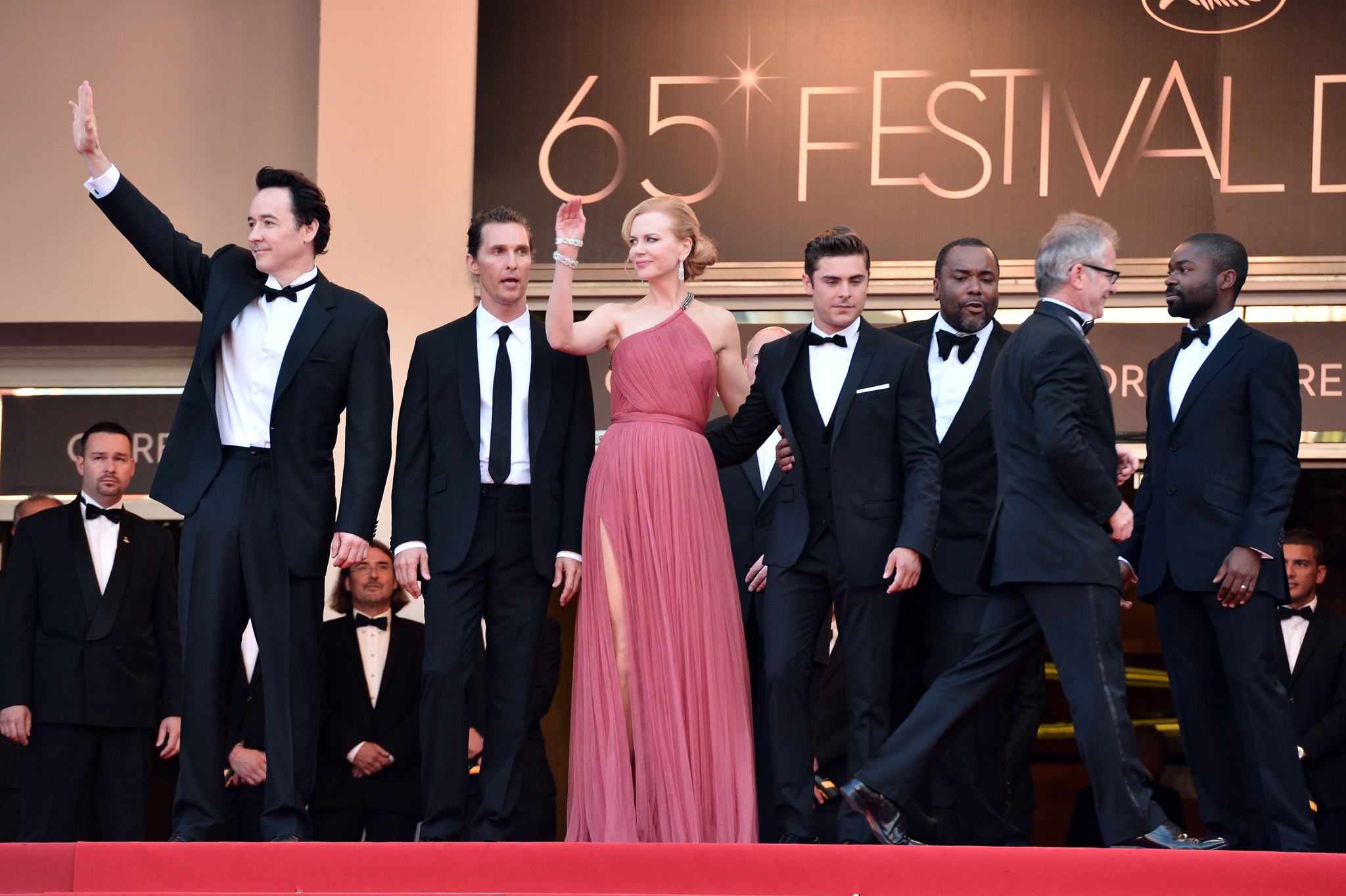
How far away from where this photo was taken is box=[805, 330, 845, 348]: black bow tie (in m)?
4.35

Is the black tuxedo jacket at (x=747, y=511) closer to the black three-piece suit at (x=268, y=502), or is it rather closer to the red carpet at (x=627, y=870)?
the black three-piece suit at (x=268, y=502)

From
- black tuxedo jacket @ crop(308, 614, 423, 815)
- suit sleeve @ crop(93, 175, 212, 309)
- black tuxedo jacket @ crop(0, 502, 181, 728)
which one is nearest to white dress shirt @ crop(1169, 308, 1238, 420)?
suit sleeve @ crop(93, 175, 212, 309)

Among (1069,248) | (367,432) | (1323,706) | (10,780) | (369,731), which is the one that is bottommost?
(10,780)

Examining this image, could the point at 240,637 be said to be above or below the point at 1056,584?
below

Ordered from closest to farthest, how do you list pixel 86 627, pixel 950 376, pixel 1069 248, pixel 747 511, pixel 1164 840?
pixel 1164 840
pixel 1069 248
pixel 950 376
pixel 747 511
pixel 86 627

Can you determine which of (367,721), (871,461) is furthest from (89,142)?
(367,721)

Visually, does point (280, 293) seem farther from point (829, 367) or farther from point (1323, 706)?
point (1323, 706)

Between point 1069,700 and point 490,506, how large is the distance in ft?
5.49

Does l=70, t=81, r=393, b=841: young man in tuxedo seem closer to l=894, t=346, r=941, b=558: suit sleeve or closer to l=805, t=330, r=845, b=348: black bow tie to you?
l=805, t=330, r=845, b=348: black bow tie

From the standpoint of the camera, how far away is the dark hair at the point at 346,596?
632cm

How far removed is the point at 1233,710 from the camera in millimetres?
4098

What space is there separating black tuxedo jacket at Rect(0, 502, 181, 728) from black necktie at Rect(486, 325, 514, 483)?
6.41ft

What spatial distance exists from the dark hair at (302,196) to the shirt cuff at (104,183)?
1.27ft

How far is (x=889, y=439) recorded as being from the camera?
14.0 feet
